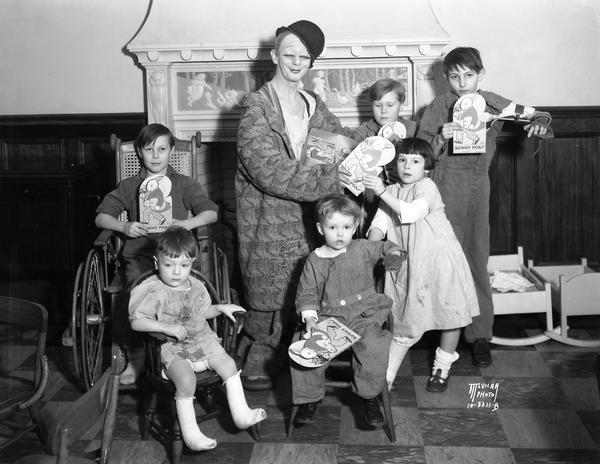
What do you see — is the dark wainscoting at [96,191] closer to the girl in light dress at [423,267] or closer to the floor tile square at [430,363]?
the floor tile square at [430,363]

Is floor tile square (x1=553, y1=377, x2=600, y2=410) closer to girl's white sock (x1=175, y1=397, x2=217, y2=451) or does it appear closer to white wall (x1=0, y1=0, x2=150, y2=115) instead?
girl's white sock (x1=175, y1=397, x2=217, y2=451)

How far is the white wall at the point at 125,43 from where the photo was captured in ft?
17.8

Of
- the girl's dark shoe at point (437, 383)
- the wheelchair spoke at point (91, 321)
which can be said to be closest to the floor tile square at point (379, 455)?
the girl's dark shoe at point (437, 383)

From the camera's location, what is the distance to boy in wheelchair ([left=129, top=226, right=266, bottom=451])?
3.68 m

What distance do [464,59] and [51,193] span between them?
8.47ft

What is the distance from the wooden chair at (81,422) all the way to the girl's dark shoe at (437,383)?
6.32ft

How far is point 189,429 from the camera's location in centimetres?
367

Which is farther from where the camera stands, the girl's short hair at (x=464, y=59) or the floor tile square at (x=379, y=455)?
the girl's short hair at (x=464, y=59)

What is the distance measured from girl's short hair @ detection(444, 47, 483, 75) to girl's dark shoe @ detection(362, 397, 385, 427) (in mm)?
1795

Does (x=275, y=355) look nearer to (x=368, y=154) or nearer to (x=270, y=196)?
(x=270, y=196)

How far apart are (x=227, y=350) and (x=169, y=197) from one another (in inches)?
34.5

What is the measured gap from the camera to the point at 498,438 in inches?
153

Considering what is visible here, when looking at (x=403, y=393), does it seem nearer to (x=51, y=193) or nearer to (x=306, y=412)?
(x=306, y=412)

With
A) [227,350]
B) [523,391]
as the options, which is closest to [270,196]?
[227,350]
